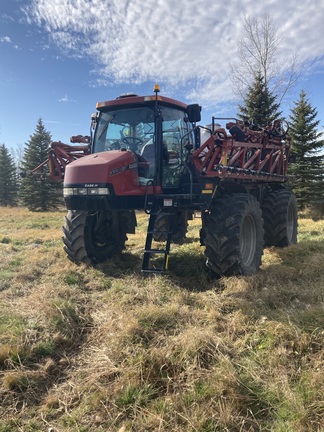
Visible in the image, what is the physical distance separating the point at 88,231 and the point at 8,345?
3.44 metres

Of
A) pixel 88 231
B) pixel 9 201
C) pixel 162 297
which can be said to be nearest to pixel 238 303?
pixel 162 297

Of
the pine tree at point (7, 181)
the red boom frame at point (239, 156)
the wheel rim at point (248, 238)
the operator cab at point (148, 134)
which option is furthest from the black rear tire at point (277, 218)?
the pine tree at point (7, 181)

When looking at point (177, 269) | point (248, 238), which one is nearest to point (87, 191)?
point (177, 269)

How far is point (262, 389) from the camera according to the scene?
285 centimetres

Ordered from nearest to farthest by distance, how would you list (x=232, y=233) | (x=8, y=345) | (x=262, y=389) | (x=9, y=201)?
1. (x=262, y=389)
2. (x=8, y=345)
3. (x=232, y=233)
4. (x=9, y=201)

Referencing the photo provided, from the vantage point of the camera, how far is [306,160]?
20047 mm

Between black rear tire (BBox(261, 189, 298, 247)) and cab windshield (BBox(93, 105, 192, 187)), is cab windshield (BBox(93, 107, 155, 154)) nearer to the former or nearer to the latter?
cab windshield (BBox(93, 105, 192, 187))

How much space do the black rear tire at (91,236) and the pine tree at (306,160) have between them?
48.3ft

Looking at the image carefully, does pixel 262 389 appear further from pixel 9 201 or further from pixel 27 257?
pixel 9 201

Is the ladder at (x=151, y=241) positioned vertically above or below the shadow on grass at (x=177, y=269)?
above

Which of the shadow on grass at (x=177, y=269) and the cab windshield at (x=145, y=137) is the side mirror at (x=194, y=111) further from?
the shadow on grass at (x=177, y=269)

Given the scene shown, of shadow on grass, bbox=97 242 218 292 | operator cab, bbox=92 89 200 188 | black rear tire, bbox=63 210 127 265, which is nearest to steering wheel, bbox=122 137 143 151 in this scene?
operator cab, bbox=92 89 200 188

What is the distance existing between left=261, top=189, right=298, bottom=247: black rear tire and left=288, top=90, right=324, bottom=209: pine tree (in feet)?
38.8

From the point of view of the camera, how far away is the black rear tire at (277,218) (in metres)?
8.18
